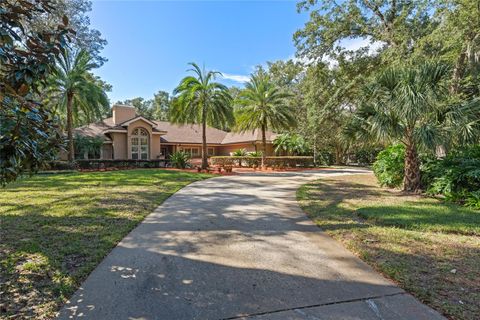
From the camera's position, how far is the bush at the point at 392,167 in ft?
36.8

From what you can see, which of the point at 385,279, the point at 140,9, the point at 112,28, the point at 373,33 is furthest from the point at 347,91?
the point at 385,279

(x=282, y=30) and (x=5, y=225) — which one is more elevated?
(x=282, y=30)

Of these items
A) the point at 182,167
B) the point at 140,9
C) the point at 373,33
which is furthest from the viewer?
the point at 182,167

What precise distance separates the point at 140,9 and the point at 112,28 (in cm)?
208

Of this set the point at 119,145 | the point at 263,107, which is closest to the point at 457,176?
the point at 263,107

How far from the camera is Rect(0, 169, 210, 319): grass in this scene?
3.09 m

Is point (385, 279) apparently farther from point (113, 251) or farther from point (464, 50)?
point (464, 50)

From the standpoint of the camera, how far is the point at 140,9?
11445 mm

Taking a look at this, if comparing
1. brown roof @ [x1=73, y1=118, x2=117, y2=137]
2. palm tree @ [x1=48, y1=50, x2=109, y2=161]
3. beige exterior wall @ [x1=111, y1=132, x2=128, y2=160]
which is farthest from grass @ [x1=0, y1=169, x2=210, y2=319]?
brown roof @ [x1=73, y1=118, x2=117, y2=137]

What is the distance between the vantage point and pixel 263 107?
22.1 meters

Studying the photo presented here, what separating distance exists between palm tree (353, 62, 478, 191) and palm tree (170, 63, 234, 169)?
1209 centimetres

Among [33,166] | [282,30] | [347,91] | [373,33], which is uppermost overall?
[282,30]

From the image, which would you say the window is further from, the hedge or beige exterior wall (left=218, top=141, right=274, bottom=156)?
the hedge

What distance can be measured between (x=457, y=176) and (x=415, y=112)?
2475 mm
